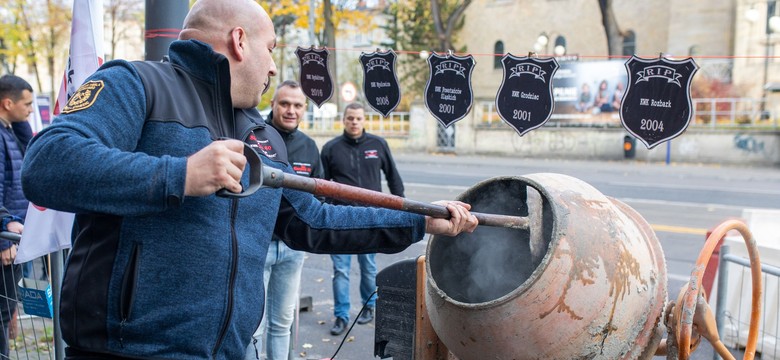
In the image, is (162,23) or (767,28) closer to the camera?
(162,23)

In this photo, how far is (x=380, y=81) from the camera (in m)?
7.82

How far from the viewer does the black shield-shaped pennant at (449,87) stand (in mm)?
6996

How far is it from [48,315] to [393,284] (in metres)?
2.10

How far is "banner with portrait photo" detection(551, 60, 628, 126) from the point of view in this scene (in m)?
26.0

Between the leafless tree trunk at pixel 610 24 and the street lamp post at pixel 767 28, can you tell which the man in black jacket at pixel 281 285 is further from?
the street lamp post at pixel 767 28

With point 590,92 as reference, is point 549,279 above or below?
below

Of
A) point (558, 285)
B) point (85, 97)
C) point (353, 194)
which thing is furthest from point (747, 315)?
point (85, 97)

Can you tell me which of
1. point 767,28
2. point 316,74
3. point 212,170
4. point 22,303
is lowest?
point 22,303

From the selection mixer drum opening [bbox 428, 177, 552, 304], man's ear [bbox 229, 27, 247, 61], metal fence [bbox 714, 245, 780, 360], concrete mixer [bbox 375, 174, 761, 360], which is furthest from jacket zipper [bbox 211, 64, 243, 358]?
metal fence [bbox 714, 245, 780, 360]

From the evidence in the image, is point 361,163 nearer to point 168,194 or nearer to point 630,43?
point 168,194

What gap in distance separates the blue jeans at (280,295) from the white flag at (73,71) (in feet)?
4.64

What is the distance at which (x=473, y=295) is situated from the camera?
3328 mm

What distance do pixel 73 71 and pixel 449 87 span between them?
4.04 metres

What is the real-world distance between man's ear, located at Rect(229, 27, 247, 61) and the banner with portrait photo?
80.8 feet
